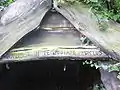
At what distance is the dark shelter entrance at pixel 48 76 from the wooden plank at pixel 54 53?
4.22ft

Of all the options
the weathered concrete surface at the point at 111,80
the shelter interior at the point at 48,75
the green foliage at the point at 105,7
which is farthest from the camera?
the shelter interior at the point at 48,75

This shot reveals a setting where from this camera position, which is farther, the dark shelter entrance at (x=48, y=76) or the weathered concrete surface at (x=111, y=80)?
the dark shelter entrance at (x=48, y=76)

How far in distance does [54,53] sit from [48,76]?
5.89 feet

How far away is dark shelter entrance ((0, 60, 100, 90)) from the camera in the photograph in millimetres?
4527

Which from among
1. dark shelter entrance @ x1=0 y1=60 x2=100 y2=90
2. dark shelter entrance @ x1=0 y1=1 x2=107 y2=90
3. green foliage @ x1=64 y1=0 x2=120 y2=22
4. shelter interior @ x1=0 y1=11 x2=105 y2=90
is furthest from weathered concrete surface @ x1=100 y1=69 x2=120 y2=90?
dark shelter entrance @ x1=0 y1=60 x2=100 y2=90

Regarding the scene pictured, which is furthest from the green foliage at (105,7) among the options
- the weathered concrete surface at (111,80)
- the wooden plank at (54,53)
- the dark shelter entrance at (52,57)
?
the weathered concrete surface at (111,80)

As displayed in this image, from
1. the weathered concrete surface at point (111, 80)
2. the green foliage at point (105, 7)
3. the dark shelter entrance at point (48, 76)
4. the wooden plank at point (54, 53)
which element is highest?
the green foliage at point (105, 7)

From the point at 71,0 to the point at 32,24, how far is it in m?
0.60

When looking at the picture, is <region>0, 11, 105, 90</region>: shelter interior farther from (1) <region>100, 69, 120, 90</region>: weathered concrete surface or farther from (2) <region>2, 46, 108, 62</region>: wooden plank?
(1) <region>100, 69, 120, 90</region>: weathered concrete surface

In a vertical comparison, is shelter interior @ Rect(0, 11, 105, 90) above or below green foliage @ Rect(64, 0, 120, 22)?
Answer: below

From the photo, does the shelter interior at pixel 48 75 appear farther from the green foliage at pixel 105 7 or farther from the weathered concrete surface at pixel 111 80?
the weathered concrete surface at pixel 111 80

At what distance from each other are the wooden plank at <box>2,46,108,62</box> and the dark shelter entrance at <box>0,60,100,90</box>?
129 cm

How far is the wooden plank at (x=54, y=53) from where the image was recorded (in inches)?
122

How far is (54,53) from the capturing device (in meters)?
3.12
